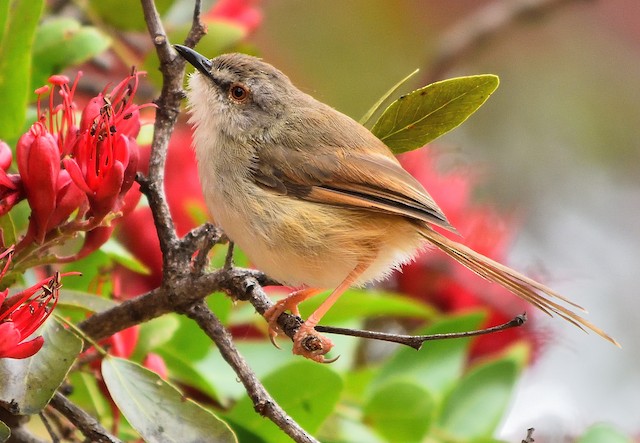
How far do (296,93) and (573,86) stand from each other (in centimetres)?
532

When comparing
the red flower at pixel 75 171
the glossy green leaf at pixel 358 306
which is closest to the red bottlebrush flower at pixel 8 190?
the red flower at pixel 75 171

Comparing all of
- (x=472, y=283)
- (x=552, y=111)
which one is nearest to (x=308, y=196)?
(x=472, y=283)

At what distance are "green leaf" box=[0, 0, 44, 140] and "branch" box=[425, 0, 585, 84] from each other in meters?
3.09

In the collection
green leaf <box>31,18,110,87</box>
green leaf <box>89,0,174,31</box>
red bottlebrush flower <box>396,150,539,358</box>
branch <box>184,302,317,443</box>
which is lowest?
branch <box>184,302,317,443</box>

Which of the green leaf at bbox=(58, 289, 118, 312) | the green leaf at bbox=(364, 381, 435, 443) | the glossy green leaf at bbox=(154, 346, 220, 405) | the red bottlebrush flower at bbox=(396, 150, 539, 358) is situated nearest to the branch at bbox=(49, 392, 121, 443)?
the green leaf at bbox=(58, 289, 118, 312)

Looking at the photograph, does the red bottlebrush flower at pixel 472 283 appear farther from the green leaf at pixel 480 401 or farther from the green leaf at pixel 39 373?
the green leaf at pixel 39 373

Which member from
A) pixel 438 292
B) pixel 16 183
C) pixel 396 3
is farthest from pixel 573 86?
pixel 16 183

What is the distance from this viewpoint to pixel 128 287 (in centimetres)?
309

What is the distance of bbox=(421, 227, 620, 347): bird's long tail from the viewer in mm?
2035

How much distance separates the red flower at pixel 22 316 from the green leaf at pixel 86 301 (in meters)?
0.22

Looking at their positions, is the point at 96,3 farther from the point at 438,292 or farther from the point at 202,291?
the point at 438,292

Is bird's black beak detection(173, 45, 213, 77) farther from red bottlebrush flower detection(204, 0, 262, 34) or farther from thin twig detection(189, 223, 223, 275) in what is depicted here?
red bottlebrush flower detection(204, 0, 262, 34)

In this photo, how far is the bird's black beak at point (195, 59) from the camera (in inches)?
83.7

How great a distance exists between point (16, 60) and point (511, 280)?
1.24 metres
